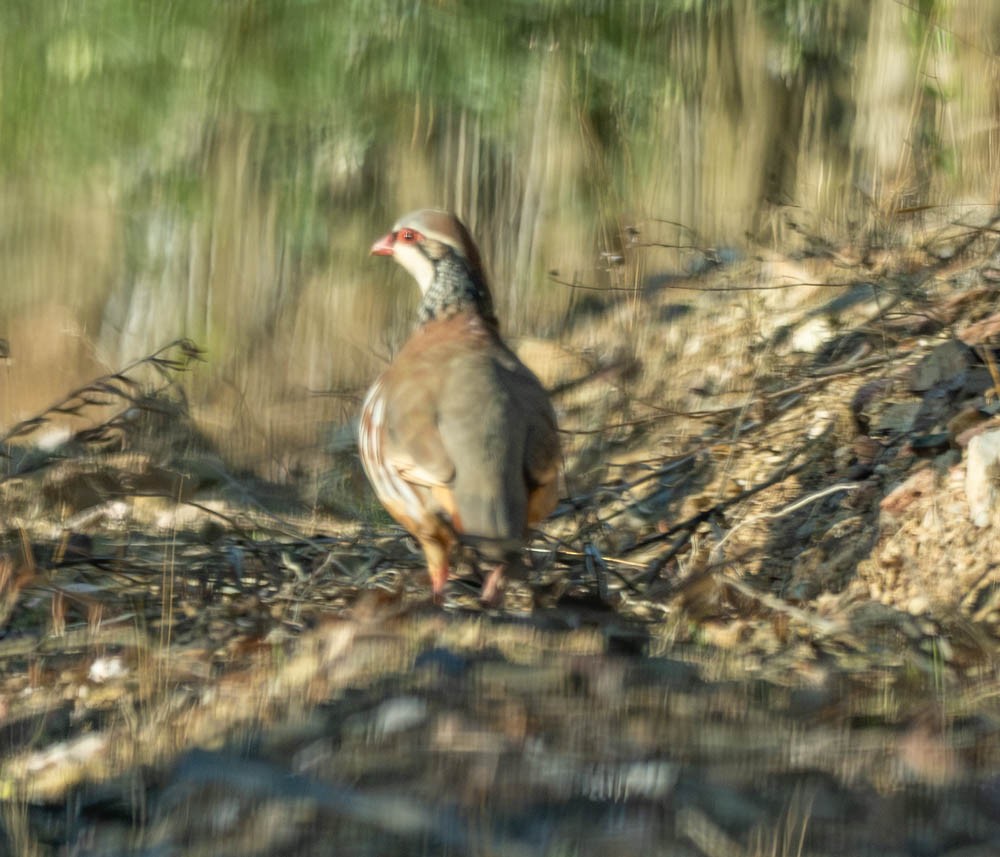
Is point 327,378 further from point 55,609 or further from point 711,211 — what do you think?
point 55,609

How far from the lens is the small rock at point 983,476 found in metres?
3.46

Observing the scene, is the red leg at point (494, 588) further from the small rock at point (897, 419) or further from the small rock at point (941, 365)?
the small rock at point (941, 365)

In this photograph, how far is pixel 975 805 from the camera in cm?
201

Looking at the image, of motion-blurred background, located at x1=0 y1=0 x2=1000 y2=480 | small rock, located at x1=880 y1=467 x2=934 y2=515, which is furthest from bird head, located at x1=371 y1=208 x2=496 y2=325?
motion-blurred background, located at x1=0 y1=0 x2=1000 y2=480

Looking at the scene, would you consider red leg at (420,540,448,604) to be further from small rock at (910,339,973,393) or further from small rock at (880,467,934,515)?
small rock at (910,339,973,393)

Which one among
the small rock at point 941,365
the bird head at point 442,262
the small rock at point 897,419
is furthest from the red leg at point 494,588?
the small rock at point 941,365

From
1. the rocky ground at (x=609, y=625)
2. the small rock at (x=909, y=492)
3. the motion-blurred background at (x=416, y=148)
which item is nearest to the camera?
the rocky ground at (x=609, y=625)

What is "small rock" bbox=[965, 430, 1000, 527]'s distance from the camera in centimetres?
346

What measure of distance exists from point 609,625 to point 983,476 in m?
1.15

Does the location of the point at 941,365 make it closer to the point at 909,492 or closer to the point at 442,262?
the point at 909,492

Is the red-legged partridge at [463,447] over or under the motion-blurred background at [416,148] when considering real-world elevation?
under

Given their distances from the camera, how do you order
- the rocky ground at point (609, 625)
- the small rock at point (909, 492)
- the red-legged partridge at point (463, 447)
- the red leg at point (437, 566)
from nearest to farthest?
the rocky ground at point (609, 625)
the red-legged partridge at point (463, 447)
the red leg at point (437, 566)
the small rock at point (909, 492)

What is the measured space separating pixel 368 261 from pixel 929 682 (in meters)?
3.72

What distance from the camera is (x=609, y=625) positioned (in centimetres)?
304
